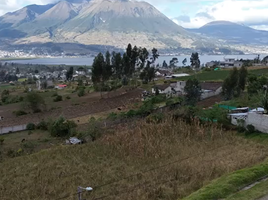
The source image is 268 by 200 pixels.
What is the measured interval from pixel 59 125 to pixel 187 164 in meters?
9.80

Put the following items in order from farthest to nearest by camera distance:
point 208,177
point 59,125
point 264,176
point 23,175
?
1. point 59,125
2. point 23,175
3. point 208,177
4. point 264,176

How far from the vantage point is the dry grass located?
28.7ft

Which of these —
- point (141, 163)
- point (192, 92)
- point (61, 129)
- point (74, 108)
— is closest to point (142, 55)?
point (74, 108)

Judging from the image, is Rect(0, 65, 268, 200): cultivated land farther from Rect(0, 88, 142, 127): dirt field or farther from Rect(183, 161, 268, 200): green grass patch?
Rect(0, 88, 142, 127): dirt field

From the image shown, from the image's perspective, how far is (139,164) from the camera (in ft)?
37.0

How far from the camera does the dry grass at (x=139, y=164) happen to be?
8.75 m

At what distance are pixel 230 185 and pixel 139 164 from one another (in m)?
4.96

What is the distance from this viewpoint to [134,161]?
11.7m

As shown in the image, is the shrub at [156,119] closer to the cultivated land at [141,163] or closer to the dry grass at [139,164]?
the cultivated land at [141,163]

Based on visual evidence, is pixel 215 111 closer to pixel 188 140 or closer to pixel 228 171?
pixel 188 140

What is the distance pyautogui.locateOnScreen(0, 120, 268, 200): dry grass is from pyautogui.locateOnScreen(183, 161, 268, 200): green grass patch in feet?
3.39

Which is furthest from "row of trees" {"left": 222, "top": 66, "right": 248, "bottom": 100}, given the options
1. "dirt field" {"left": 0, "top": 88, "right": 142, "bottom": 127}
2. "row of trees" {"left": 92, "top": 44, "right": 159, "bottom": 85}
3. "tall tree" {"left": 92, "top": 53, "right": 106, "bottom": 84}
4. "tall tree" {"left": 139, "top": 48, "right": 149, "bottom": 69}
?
"tall tree" {"left": 139, "top": 48, "right": 149, "bottom": 69}

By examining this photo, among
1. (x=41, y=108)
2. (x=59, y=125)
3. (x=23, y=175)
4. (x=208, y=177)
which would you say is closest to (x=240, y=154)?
(x=208, y=177)

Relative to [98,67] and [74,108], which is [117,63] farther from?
[74,108]
